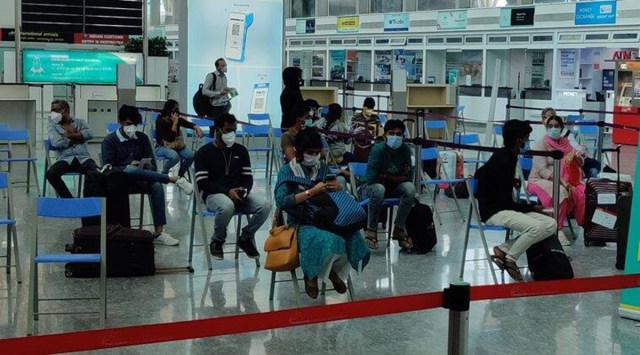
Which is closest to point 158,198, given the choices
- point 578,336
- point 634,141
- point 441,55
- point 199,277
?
point 199,277

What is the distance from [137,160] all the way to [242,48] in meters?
8.73

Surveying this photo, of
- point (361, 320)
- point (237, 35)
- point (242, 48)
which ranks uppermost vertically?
point (237, 35)

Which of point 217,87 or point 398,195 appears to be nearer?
point 398,195

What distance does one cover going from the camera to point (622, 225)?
7695 millimetres

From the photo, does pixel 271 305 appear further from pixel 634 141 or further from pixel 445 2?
pixel 445 2

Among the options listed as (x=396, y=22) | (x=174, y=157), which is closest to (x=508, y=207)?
(x=174, y=157)

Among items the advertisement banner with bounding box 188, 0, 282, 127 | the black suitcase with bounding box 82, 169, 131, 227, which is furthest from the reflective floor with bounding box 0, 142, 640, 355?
the advertisement banner with bounding box 188, 0, 282, 127

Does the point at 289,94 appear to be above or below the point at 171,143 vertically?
above

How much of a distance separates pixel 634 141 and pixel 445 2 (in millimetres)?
10382

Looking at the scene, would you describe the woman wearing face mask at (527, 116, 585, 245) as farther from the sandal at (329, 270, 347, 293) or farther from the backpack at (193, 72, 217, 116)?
the backpack at (193, 72, 217, 116)

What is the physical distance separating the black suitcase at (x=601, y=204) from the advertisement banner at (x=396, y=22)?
21.2 m

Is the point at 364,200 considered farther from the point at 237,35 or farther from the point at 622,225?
the point at 237,35

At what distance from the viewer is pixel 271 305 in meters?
6.42

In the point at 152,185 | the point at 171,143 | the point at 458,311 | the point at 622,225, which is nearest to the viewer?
the point at 458,311
